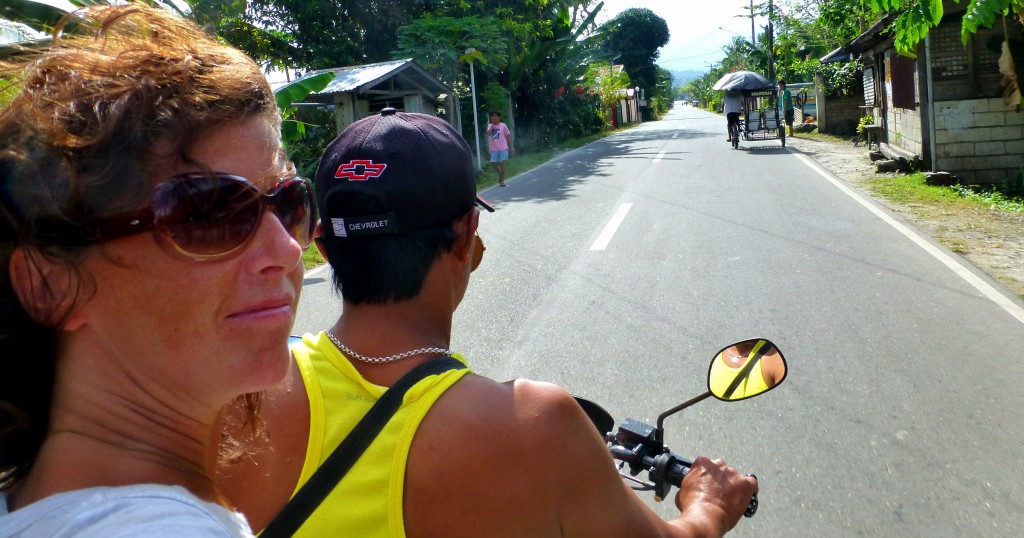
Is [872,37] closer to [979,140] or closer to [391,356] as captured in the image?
[979,140]

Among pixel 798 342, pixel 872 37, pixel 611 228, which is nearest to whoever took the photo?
pixel 798 342

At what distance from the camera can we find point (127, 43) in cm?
105

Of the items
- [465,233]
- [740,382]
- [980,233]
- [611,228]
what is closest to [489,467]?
[465,233]

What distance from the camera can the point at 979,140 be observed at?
14.1 m

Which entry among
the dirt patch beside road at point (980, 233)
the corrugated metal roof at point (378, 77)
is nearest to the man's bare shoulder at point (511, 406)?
the dirt patch beside road at point (980, 233)

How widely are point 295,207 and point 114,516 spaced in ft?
1.67

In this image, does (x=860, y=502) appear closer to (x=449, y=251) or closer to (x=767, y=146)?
(x=449, y=251)

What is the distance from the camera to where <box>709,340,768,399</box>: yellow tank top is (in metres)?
1.85

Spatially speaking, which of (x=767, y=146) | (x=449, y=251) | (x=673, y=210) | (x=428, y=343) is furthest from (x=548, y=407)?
(x=767, y=146)

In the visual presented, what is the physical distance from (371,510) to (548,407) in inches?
13.2

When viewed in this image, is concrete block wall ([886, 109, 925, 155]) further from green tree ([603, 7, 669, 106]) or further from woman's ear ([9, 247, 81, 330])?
green tree ([603, 7, 669, 106])

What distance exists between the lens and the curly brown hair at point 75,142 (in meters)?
0.94

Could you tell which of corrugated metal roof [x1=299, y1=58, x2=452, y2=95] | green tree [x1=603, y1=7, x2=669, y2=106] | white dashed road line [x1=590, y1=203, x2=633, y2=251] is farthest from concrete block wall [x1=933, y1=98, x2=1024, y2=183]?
green tree [x1=603, y1=7, x2=669, y2=106]

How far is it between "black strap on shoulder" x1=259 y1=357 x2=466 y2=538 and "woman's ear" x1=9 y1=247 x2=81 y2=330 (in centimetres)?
53
